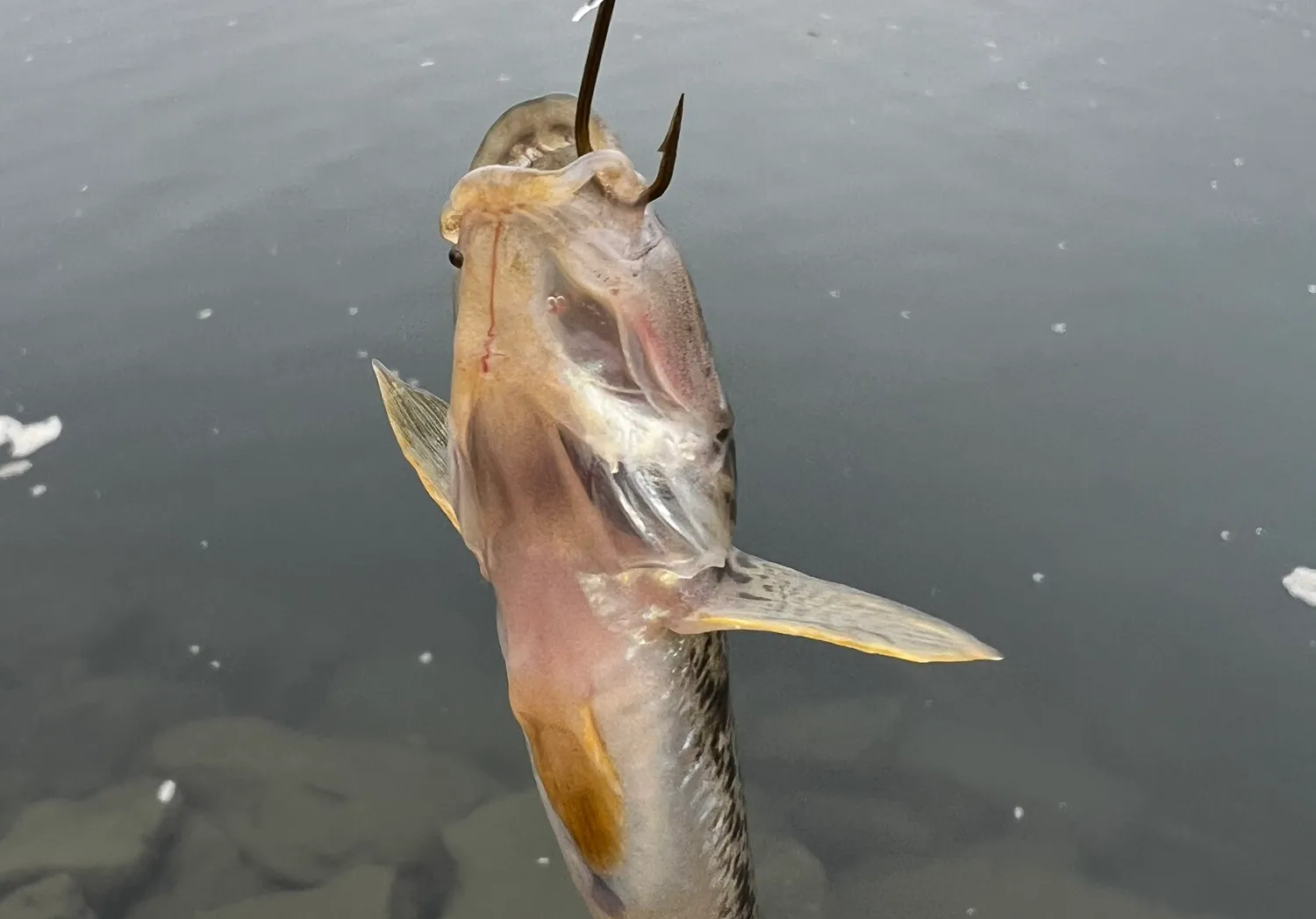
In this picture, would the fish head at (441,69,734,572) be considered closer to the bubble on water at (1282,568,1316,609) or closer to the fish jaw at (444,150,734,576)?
the fish jaw at (444,150,734,576)

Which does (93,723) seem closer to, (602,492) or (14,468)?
(14,468)

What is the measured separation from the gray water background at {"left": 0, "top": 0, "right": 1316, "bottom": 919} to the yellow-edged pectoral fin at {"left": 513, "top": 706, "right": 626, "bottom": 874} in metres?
1.10

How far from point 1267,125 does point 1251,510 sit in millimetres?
2538

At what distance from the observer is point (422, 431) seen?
63.1 inches

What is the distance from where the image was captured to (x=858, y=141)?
4.74 meters

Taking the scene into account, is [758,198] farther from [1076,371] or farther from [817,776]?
[817,776]

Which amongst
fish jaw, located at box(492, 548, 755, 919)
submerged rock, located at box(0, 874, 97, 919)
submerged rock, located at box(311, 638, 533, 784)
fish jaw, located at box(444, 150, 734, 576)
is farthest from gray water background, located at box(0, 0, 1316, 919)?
fish jaw, located at box(444, 150, 734, 576)

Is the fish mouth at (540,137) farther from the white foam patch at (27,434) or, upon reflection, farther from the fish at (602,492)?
the white foam patch at (27,434)

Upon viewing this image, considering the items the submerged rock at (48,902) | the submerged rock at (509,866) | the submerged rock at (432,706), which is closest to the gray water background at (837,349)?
the submerged rock at (432,706)

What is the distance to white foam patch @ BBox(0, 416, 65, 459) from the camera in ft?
11.2

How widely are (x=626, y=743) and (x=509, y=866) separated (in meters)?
1.18

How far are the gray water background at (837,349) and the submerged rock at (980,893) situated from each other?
0.24 feet

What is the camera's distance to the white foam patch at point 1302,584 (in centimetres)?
280

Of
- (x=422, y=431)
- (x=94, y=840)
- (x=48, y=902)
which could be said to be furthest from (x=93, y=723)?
(x=422, y=431)
